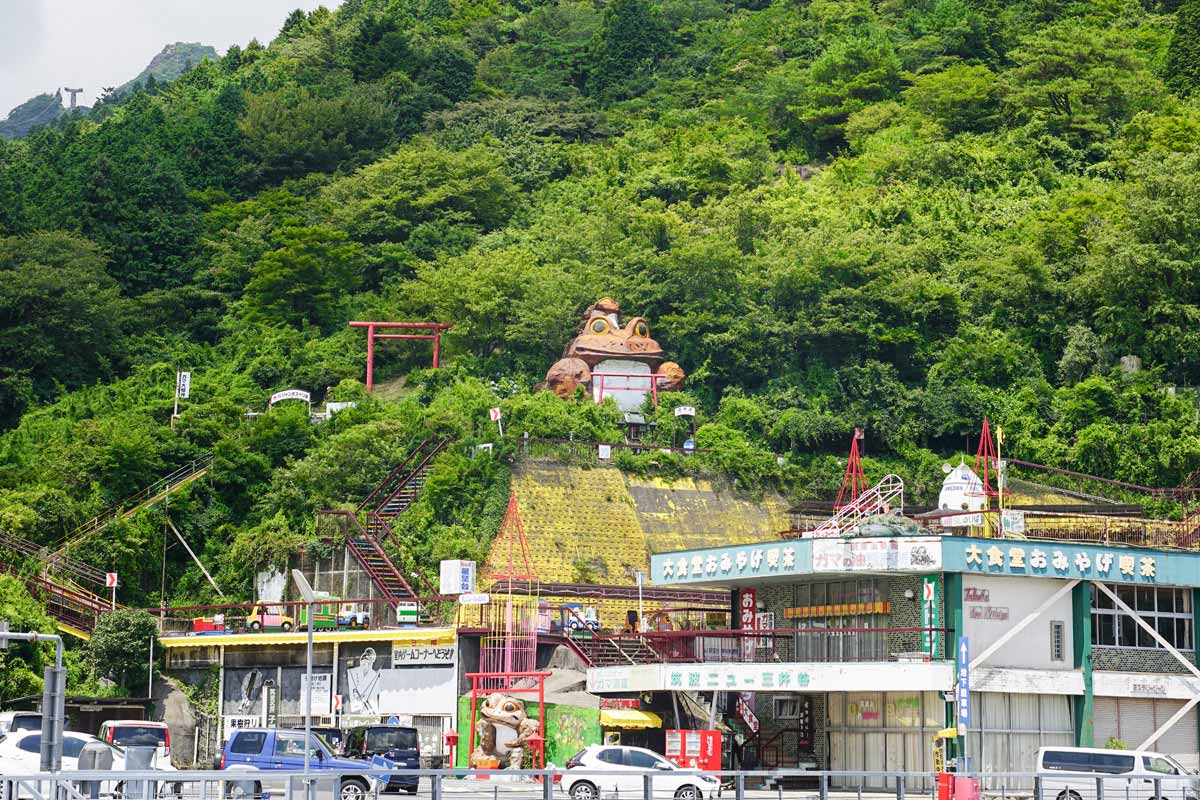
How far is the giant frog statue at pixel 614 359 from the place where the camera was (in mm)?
65000

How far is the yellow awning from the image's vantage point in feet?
152

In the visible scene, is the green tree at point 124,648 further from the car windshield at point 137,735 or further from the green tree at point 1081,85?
the green tree at point 1081,85

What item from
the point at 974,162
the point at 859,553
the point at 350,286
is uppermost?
the point at 974,162

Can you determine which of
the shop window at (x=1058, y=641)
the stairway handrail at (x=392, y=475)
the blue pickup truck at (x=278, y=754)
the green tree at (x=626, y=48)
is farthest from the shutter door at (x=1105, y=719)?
the green tree at (x=626, y=48)

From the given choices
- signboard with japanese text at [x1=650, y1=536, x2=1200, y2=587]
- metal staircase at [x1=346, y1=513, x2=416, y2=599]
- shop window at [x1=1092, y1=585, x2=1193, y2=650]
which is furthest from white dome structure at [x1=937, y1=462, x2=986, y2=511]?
metal staircase at [x1=346, y1=513, x2=416, y2=599]

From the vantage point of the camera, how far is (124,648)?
5053cm

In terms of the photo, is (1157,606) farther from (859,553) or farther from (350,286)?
(350,286)

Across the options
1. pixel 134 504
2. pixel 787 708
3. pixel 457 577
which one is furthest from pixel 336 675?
pixel 134 504

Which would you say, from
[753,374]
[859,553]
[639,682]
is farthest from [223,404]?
[859,553]

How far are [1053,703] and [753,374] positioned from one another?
101 feet

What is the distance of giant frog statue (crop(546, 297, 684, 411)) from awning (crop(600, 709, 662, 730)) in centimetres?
2446

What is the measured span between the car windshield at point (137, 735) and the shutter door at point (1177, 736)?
23.6 metres

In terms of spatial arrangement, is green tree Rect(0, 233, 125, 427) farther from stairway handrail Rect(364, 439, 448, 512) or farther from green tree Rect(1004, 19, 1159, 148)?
green tree Rect(1004, 19, 1159, 148)

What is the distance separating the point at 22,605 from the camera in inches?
1918
